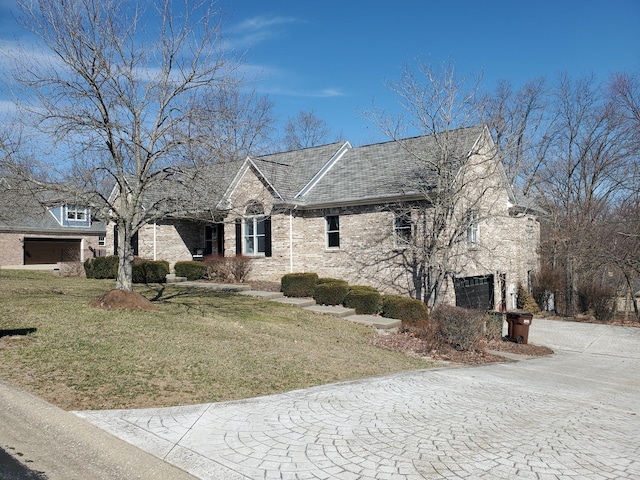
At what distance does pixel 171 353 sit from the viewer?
8641 mm

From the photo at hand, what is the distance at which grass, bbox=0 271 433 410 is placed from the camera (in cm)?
684

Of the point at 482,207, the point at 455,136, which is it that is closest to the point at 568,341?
the point at 482,207

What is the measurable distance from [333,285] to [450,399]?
9.73 meters

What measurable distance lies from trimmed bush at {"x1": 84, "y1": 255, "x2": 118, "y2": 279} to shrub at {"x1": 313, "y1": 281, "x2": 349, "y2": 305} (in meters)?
9.75

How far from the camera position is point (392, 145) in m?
21.6

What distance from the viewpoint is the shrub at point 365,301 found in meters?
15.9

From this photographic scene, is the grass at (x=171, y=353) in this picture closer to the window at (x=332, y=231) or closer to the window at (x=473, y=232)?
the window at (x=332, y=231)

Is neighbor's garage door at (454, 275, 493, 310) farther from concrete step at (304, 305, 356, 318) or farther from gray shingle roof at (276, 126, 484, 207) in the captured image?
concrete step at (304, 305, 356, 318)

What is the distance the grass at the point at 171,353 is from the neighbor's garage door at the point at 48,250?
2837cm

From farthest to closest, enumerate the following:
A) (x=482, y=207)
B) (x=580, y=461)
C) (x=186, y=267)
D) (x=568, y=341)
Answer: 1. (x=186, y=267)
2. (x=482, y=207)
3. (x=568, y=341)
4. (x=580, y=461)

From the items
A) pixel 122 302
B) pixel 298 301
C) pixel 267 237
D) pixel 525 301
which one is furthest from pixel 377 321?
pixel 525 301

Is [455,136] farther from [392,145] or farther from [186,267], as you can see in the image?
[186,267]

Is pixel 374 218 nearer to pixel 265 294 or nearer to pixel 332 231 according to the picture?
pixel 332 231

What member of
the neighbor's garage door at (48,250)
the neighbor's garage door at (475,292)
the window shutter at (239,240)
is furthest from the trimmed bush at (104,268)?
the neighbor's garage door at (48,250)
